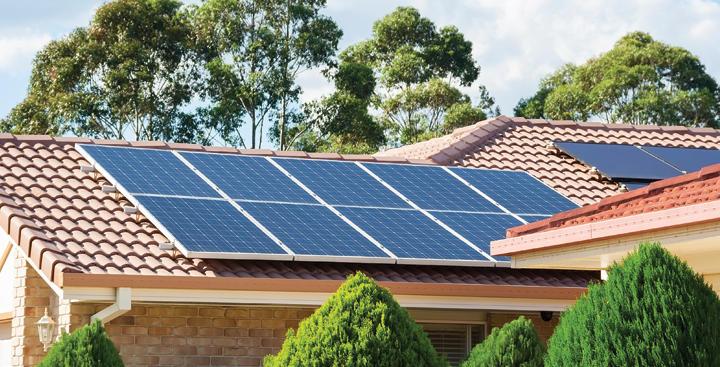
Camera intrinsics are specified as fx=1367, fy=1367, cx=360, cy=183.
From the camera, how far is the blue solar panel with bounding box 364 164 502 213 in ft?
61.9

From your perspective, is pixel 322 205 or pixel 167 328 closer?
pixel 167 328

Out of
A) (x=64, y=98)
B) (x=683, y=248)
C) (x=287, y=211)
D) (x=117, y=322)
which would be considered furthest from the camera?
(x=64, y=98)

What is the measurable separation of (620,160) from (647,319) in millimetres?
11975

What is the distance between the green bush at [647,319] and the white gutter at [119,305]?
6002 mm

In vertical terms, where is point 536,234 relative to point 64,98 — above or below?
below

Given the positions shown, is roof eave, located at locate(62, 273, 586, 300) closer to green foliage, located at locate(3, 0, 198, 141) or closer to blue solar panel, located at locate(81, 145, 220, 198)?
blue solar panel, located at locate(81, 145, 220, 198)

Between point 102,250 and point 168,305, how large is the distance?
101 centimetres

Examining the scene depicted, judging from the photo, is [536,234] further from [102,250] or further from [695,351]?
[102,250]

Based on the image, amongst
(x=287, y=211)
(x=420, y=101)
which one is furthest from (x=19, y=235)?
(x=420, y=101)

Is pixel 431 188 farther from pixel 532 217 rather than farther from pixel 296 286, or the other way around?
pixel 296 286

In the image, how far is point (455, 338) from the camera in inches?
706

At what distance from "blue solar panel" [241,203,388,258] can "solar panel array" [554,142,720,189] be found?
569cm

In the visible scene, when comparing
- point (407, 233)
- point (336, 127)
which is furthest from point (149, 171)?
point (336, 127)

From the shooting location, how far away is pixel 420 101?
162ft
